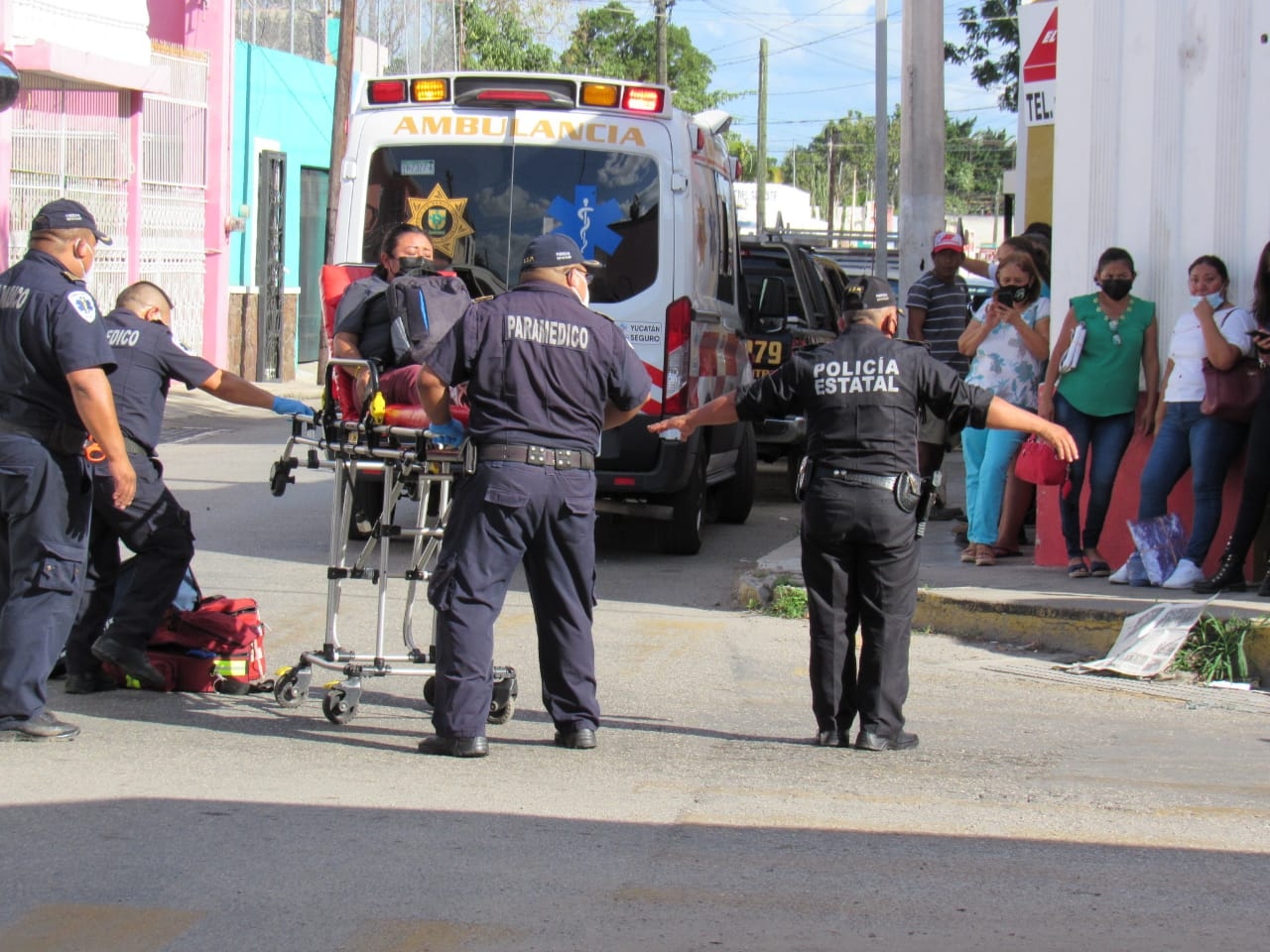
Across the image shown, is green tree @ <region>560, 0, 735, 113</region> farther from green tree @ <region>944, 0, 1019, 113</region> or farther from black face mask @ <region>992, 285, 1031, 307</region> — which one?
black face mask @ <region>992, 285, 1031, 307</region>

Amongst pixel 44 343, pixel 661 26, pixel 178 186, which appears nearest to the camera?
pixel 44 343

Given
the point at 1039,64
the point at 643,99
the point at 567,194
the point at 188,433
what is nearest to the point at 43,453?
the point at 567,194

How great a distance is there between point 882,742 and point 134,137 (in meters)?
18.3

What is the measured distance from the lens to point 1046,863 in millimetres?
4875

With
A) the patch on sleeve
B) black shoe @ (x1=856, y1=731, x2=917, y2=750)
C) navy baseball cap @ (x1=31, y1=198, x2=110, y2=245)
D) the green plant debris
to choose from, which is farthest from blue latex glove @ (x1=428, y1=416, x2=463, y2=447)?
the green plant debris

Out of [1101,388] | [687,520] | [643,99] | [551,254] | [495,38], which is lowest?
[687,520]

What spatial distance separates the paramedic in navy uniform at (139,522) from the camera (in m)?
6.77

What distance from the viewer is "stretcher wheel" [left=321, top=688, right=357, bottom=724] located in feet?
20.9

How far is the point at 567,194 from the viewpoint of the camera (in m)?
10.3

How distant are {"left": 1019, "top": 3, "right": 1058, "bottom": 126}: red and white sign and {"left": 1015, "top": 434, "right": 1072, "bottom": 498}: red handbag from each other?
5.33 m

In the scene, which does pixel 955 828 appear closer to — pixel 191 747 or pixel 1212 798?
pixel 1212 798

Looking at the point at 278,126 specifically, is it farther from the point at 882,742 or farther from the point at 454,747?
the point at 882,742

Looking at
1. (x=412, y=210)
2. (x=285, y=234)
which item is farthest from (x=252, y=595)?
(x=285, y=234)

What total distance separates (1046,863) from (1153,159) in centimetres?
552
